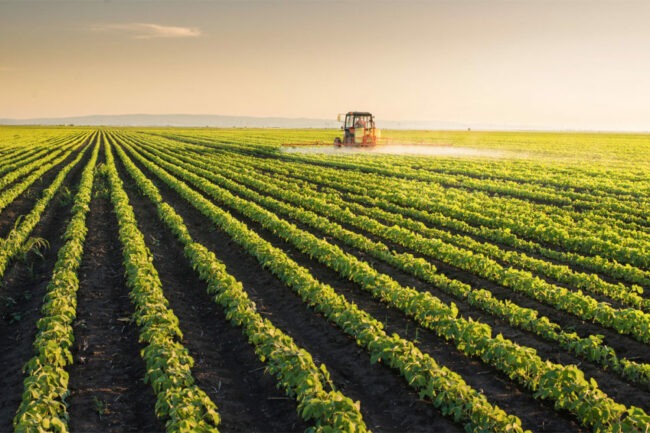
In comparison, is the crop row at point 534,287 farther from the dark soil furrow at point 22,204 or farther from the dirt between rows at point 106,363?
the dark soil furrow at point 22,204

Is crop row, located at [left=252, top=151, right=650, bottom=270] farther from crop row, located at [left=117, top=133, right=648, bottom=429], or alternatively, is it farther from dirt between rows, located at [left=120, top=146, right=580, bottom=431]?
dirt between rows, located at [left=120, top=146, right=580, bottom=431]

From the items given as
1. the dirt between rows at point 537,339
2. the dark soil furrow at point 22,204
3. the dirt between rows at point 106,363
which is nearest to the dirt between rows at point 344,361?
the dirt between rows at point 106,363

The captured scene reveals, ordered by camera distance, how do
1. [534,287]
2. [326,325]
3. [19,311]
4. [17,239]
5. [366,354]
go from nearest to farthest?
[366,354] < [326,325] < [19,311] < [534,287] < [17,239]

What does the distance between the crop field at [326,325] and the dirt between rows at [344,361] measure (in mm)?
34

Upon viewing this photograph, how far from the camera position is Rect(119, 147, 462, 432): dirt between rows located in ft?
17.3

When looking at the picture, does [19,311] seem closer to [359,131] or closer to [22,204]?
[22,204]

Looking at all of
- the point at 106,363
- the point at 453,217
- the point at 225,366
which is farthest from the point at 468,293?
the point at 453,217

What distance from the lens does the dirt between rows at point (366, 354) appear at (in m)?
5.30

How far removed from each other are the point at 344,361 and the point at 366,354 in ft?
1.37

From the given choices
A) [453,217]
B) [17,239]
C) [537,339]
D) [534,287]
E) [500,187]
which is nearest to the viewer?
[537,339]

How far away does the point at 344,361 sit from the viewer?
21.5 feet

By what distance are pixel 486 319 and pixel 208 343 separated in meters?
5.28

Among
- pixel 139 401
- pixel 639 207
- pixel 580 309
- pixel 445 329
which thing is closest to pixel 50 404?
pixel 139 401

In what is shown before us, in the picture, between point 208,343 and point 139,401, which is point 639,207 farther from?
point 139,401
